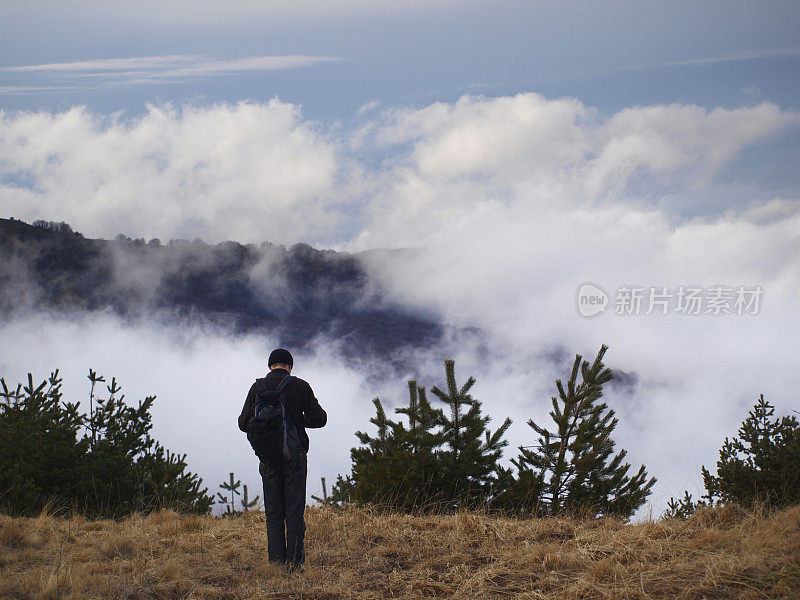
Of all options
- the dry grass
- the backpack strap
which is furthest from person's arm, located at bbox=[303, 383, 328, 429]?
the dry grass

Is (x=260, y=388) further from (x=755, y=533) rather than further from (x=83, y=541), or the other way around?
(x=755, y=533)

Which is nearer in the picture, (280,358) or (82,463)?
(280,358)

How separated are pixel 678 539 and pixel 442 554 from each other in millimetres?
2455

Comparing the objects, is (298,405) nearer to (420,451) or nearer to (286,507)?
(286,507)

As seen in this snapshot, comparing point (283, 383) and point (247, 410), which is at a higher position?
point (283, 383)

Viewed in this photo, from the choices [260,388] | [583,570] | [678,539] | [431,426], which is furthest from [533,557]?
[431,426]

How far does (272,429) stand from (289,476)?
567mm

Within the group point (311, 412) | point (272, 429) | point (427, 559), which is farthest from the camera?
point (427, 559)

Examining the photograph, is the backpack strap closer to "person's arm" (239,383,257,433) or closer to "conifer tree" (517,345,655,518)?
"person's arm" (239,383,257,433)

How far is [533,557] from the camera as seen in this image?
6531mm

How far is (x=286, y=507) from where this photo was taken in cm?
664

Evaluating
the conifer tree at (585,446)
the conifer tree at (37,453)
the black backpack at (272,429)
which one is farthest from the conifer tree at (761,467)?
the conifer tree at (37,453)

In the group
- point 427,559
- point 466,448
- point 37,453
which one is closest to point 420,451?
point 466,448

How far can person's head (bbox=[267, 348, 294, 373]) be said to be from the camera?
6746mm
